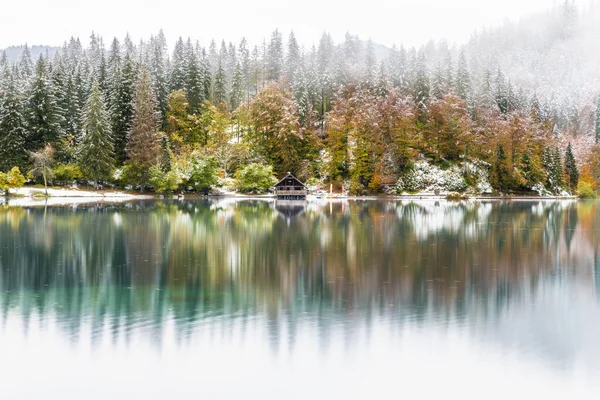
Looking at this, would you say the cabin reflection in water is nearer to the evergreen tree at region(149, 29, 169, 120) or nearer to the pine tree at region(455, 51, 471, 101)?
the evergreen tree at region(149, 29, 169, 120)

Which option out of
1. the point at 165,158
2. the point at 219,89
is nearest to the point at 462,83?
the point at 219,89

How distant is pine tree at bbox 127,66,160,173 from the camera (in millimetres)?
87250

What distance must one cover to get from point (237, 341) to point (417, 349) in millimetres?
4571

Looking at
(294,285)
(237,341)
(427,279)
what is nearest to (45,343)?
(237,341)

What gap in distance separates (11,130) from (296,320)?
7637 centimetres

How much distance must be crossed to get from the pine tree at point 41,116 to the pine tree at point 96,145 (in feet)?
15.6

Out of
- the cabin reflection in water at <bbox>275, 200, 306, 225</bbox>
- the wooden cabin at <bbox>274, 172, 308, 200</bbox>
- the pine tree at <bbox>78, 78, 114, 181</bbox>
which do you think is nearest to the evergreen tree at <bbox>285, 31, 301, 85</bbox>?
the wooden cabin at <bbox>274, 172, 308, 200</bbox>

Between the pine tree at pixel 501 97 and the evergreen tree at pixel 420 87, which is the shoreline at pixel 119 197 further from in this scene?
the pine tree at pixel 501 97

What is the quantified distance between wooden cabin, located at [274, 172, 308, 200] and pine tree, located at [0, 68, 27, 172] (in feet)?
119

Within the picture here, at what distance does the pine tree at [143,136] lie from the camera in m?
87.2

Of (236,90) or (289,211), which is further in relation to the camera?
(236,90)

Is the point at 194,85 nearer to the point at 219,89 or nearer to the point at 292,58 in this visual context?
the point at 219,89

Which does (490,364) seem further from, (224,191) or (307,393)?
(224,191)

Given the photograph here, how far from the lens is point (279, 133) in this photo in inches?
3893
